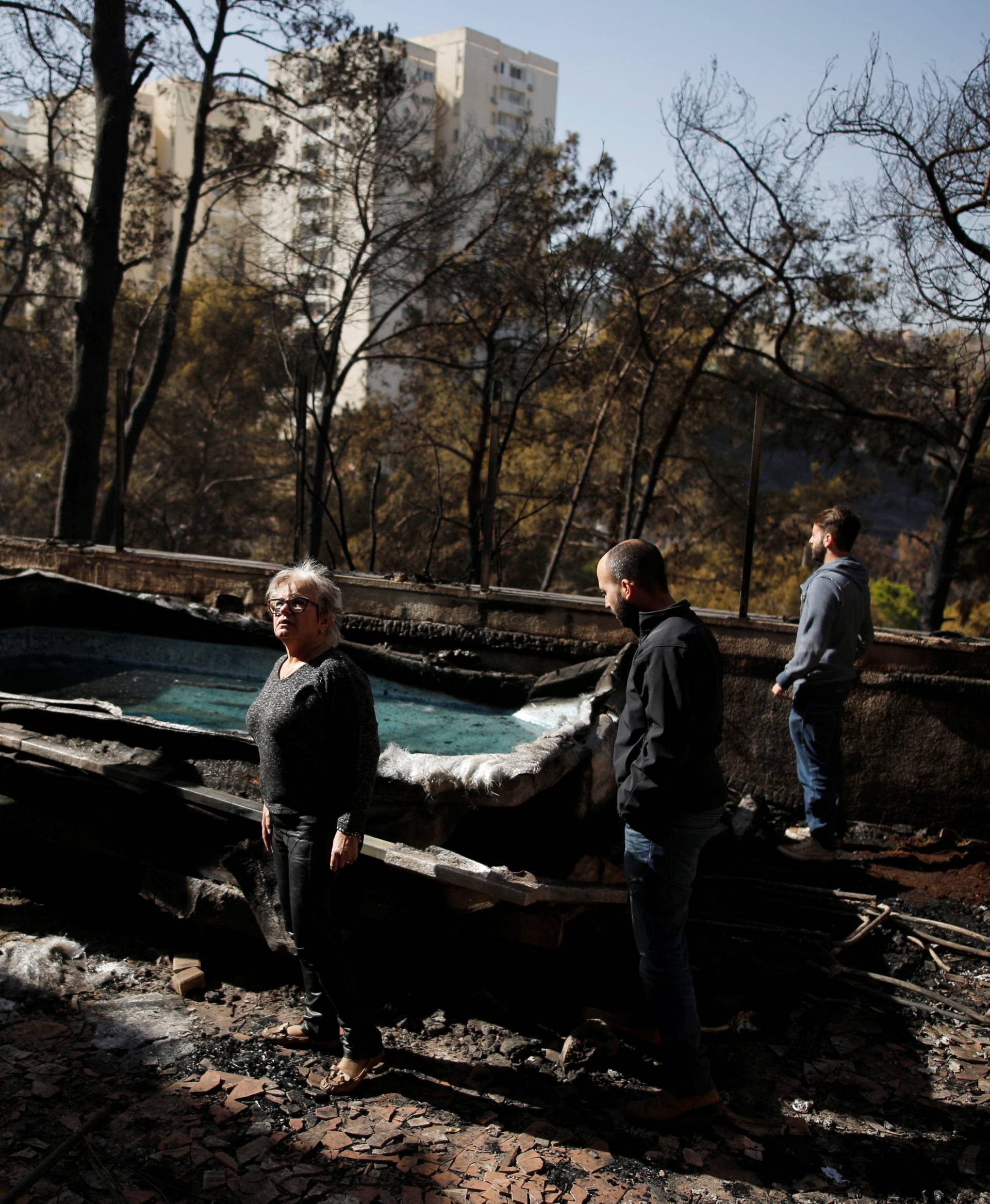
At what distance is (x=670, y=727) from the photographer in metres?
2.64

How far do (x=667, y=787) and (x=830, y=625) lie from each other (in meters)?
2.29

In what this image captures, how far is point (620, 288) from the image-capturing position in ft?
41.1

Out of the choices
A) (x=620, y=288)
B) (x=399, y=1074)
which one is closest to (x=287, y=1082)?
(x=399, y=1074)

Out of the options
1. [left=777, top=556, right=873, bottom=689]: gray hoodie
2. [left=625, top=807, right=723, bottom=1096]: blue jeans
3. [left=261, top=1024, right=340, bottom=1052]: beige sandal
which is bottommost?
[left=261, top=1024, right=340, bottom=1052]: beige sandal

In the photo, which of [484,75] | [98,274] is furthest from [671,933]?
[484,75]

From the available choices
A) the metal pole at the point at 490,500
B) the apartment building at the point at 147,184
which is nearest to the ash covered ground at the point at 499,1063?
the metal pole at the point at 490,500

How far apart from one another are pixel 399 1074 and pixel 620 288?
1106 cm

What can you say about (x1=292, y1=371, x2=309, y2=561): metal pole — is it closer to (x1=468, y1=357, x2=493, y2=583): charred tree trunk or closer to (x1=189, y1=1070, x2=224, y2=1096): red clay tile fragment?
(x1=468, y1=357, x2=493, y2=583): charred tree trunk

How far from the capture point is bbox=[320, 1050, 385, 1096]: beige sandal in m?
2.94

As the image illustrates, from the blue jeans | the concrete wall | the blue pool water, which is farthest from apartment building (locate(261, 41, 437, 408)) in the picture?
the blue jeans

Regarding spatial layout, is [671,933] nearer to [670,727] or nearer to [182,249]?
[670,727]

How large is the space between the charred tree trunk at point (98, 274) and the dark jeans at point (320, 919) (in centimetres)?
990

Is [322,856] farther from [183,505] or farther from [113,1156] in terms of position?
[183,505]

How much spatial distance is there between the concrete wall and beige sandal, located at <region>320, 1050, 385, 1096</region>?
3.26 metres
